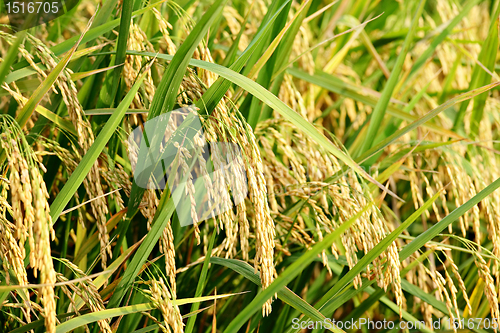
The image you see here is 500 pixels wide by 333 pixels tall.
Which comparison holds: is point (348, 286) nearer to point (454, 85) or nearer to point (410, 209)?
point (410, 209)

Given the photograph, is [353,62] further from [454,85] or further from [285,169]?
[285,169]

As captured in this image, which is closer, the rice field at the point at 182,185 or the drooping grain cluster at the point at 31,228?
the drooping grain cluster at the point at 31,228

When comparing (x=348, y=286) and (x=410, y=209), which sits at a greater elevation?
(x=348, y=286)

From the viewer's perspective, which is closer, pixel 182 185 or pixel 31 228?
pixel 31 228

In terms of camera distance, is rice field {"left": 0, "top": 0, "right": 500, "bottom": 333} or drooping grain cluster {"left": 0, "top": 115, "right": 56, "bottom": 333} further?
rice field {"left": 0, "top": 0, "right": 500, "bottom": 333}

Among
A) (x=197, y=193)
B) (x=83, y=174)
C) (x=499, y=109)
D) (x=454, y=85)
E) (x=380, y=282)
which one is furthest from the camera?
(x=454, y=85)

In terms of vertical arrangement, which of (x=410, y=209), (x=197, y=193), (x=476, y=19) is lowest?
(x=410, y=209)

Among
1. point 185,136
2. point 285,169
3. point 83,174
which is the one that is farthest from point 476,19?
point 83,174

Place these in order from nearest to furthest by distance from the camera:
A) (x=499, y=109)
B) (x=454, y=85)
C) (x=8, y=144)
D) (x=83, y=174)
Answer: (x=8, y=144) < (x=83, y=174) < (x=499, y=109) < (x=454, y=85)

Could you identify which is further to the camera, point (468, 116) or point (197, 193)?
point (468, 116)
